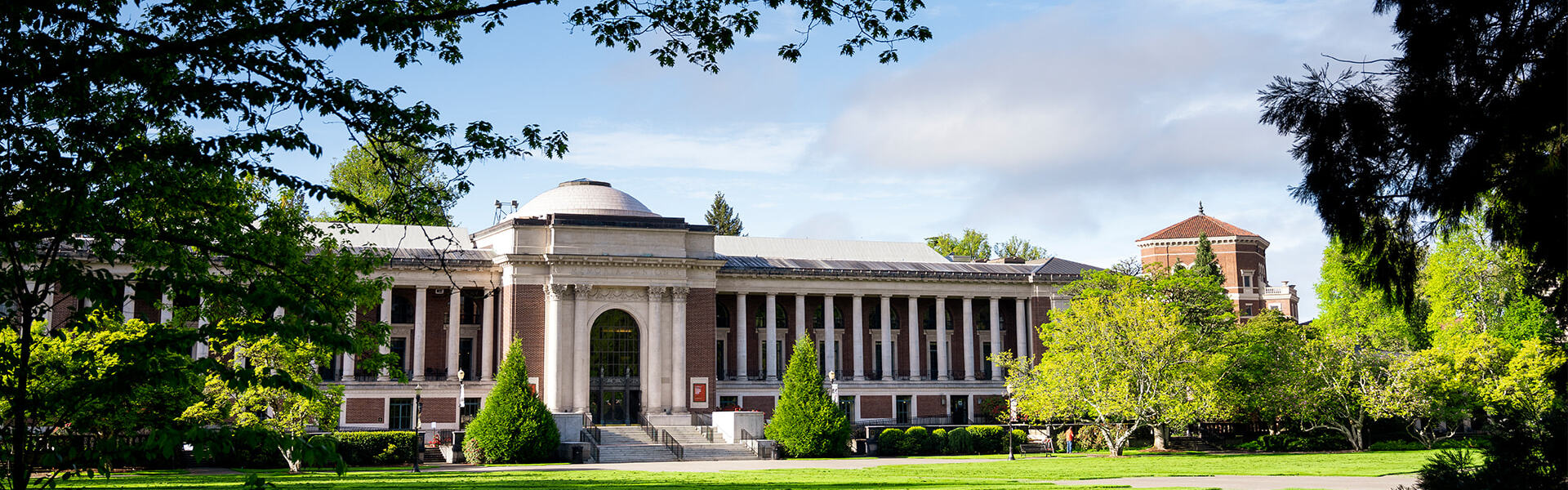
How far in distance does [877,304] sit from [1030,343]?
29.0 ft

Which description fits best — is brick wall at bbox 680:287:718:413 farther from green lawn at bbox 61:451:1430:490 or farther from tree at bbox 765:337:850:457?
green lawn at bbox 61:451:1430:490

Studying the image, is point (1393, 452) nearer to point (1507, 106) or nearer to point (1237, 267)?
point (1507, 106)

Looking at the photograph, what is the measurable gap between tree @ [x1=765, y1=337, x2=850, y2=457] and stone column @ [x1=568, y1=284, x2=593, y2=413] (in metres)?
12.3

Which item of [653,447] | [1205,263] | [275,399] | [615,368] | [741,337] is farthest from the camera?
[1205,263]

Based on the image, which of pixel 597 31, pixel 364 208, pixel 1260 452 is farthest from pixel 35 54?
pixel 1260 452

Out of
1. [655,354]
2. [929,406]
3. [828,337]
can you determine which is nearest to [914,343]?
[929,406]

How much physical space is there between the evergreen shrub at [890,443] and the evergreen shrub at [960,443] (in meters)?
2.59

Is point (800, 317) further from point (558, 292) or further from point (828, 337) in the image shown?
point (558, 292)

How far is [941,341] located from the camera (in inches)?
2739

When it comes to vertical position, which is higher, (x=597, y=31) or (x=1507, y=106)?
(x=597, y=31)

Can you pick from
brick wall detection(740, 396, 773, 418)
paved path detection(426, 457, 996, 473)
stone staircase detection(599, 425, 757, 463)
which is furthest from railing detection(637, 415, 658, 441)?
paved path detection(426, 457, 996, 473)

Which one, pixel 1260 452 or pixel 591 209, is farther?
pixel 591 209

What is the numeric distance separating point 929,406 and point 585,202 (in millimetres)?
21796

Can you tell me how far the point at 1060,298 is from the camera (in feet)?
235
